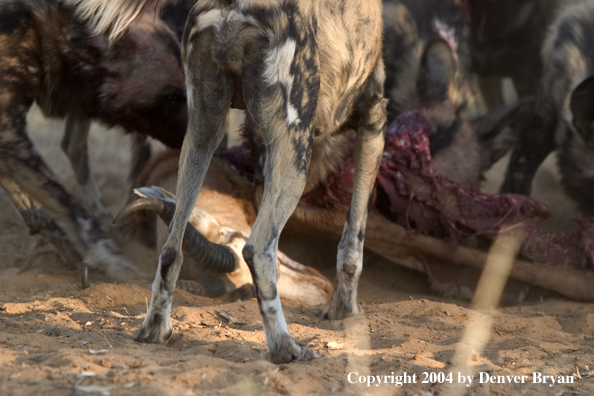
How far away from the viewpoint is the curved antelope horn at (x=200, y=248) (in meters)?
3.09

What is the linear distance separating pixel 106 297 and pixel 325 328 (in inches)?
41.3

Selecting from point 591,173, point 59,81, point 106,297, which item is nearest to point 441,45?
point 591,173

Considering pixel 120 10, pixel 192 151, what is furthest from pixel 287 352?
pixel 120 10

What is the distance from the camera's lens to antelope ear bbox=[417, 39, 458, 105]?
4.86 meters

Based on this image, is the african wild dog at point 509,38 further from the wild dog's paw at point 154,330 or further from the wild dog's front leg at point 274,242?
the wild dog's paw at point 154,330

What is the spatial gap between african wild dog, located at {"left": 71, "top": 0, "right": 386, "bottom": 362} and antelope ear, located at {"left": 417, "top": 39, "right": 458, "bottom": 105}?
2132 mm

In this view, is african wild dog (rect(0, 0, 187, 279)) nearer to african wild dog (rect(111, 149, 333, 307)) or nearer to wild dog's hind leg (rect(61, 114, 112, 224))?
african wild dog (rect(111, 149, 333, 307))

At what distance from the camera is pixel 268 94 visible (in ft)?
7.85

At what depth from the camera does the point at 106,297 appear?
3066 mm

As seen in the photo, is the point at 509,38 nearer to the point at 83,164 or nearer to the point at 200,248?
the point at 83,164

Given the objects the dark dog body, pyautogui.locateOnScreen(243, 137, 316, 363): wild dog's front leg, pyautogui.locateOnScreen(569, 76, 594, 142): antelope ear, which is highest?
the dark dog body

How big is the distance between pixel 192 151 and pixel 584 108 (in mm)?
2806

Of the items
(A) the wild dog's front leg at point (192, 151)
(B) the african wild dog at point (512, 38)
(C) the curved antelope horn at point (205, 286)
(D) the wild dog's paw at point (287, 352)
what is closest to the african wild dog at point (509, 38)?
(B) the african wild dog at point (512, 38)

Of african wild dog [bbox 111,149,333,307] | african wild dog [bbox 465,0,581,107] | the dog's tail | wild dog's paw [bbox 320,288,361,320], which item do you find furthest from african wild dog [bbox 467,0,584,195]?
the dog's tail
